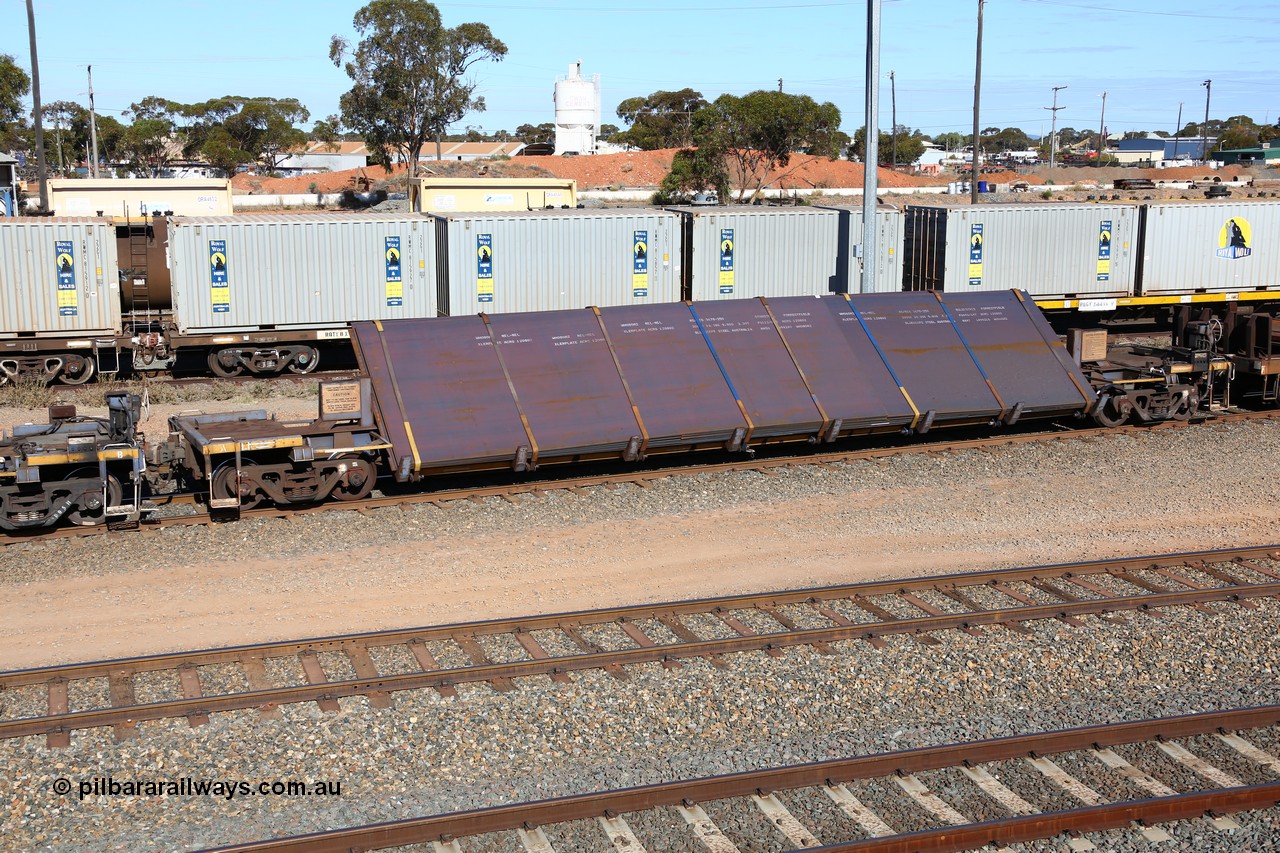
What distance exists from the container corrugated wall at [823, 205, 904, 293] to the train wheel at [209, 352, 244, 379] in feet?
43.7

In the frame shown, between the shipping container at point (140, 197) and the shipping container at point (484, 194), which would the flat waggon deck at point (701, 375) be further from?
the shipping container at point (140, 197)

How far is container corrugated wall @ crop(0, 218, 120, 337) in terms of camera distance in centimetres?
2202

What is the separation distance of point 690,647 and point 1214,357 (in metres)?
13.2

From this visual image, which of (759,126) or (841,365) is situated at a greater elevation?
(759,126)

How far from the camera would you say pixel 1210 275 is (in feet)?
97.4

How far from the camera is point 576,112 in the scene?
109 m

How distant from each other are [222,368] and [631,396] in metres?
11.4

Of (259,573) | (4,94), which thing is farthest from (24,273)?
(4,94)

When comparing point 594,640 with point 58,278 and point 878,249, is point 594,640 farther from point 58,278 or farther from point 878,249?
point 878,249

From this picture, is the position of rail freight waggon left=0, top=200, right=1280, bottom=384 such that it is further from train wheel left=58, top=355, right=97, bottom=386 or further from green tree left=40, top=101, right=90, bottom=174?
green tree left=40, top=101, right=90, bottom=174

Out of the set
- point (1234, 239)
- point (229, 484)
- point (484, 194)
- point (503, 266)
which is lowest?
point (229, 484)

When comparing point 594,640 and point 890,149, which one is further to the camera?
point 890,149

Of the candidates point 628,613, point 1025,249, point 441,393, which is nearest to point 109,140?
point 1025,249

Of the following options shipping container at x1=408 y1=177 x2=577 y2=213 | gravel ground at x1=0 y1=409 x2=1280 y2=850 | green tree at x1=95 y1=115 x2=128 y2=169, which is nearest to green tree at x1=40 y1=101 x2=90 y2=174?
green tree at x1=95 y1=115 x2=128 y2=169
